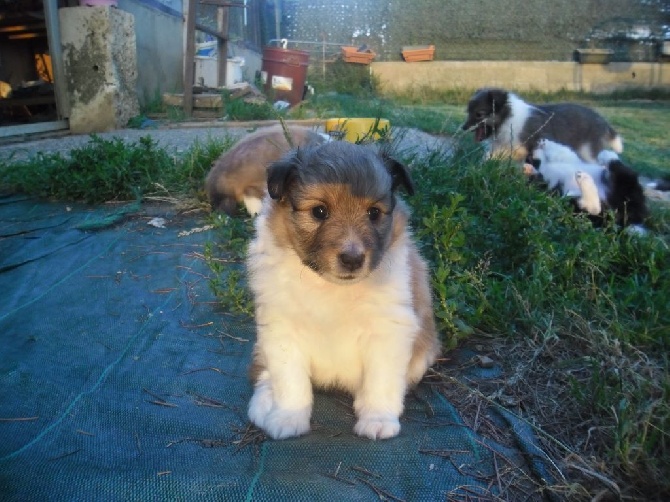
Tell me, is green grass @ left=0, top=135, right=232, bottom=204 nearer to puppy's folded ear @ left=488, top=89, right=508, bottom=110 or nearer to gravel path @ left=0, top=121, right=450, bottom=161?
gravel path @ left=0, top=121, right=450, bottom=161

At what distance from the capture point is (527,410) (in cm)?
241

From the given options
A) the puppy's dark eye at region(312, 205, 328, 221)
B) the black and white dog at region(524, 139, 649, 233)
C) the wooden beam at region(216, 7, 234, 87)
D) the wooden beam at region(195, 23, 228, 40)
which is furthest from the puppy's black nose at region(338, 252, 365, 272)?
the wooden beam at region(216, 7, 234, 87)

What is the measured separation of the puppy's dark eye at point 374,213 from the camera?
2.31 meters

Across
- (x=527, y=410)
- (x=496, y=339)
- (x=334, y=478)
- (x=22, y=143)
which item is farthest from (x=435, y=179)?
(x=22, y=143)

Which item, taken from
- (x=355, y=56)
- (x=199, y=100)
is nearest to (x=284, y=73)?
(x=199, y=100)

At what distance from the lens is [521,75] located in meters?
16.1

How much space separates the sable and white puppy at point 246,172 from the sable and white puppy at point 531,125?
294cm

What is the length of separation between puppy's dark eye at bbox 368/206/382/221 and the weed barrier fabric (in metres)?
0.81

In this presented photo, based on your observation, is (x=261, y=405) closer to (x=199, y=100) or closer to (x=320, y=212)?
(x=320, y=212)

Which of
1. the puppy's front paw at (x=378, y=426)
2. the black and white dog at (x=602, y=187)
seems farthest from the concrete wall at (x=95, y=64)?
the puppy's front paw at (x=378, y=426)

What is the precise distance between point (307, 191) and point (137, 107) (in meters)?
7.92

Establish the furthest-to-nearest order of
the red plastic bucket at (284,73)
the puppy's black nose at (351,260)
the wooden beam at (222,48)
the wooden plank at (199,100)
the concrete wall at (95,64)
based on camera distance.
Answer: the red plastic bucket at (284,73)
the wooden beam at (222,48)
the wooden plank at (199,100)
the concrete wall at (95,64)
the puppy's black nose at (351,260)

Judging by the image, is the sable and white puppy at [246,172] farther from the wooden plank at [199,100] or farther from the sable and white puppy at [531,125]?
the wooden plank at [199,100]

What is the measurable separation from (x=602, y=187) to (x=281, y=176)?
11.5 feet
